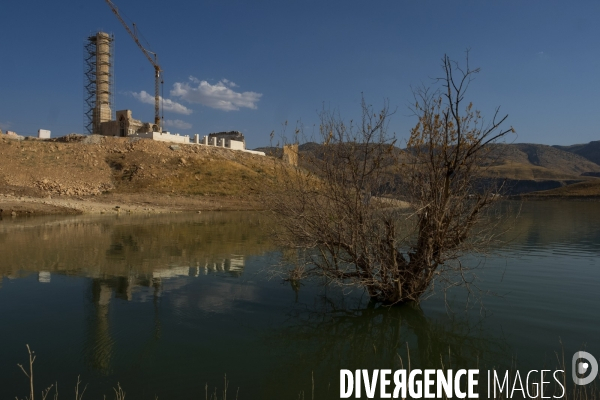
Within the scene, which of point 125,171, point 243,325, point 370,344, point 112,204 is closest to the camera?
point 370,344

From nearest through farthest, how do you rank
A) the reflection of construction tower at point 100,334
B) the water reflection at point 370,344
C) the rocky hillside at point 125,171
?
the water reflection at point 370,344 < the reflection of construction tower at point 100,334 < the rocky hillside at point 125,171

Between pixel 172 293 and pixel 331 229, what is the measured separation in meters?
4.02

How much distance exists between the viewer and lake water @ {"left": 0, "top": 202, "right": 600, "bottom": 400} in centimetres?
619

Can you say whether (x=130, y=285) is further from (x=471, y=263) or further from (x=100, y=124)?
(x=100, y=124)

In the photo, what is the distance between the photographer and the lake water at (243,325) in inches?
244

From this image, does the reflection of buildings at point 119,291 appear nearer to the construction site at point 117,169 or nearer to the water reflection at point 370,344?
the water reflection at point 370,344

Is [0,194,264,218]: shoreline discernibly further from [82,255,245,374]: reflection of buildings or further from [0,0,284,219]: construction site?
[82,255,245,374]: reflection of buildings

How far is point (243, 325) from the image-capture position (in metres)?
8.23

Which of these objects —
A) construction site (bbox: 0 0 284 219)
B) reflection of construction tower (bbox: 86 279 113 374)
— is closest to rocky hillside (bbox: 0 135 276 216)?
construction site (bbox: 0 0 284 219)

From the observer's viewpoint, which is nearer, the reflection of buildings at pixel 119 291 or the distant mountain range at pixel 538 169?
the reflection of buildings at pixel 119 291

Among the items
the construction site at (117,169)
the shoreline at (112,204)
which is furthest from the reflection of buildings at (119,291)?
the construction site at (117,169)

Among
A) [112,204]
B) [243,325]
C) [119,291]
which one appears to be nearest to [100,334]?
[243,325]

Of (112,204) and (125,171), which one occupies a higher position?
(125,171)

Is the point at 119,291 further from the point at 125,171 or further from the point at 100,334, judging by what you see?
the point at 125,171
